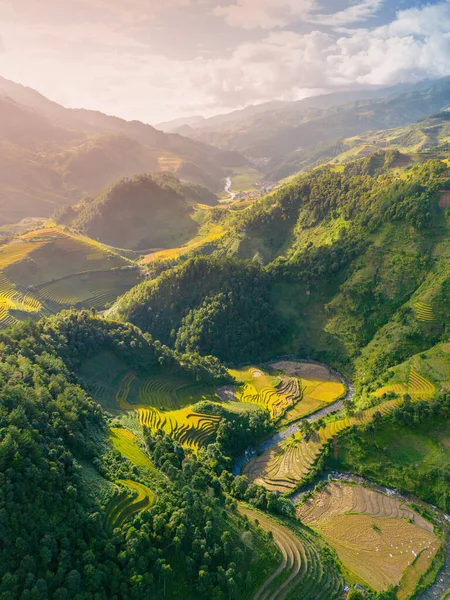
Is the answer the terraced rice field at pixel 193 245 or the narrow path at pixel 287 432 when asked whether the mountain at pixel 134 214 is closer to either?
the terraced rice field at pixel 193 245

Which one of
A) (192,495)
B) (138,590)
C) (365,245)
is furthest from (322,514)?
(365,245)

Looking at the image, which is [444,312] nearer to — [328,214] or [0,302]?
[328,214]

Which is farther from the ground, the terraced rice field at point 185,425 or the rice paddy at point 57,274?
the rice paddy at point 57,274

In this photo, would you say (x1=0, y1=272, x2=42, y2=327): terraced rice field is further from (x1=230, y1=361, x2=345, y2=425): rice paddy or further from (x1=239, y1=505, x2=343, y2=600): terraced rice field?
(x1=239, y1=505, x2=343, y2=600): terraced rice field

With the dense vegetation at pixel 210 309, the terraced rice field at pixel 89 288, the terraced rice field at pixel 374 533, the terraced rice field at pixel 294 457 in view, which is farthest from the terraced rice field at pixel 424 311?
the terraced rice field at pixel 89 288

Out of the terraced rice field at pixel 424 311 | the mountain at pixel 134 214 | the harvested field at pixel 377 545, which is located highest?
the mountain at pixel 134 214

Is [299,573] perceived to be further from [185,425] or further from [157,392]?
[157,392]

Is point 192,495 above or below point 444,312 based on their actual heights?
below
